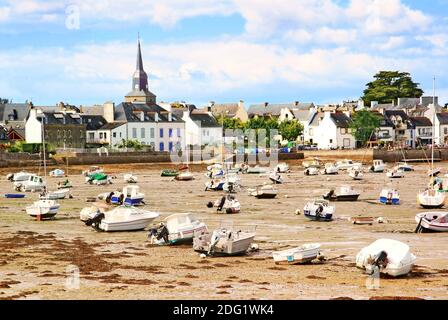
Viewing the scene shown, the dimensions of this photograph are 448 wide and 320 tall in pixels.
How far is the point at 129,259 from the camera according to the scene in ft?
85.6

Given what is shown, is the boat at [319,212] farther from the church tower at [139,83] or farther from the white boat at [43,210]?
the church tower at [139,83]

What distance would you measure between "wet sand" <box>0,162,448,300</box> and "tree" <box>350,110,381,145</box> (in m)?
73.2

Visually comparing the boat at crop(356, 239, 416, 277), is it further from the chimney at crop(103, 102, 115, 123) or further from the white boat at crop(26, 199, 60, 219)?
the chimney at crop(103, 102, 115, 123)

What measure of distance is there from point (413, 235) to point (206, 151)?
69894mm

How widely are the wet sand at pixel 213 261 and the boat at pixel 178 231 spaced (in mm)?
622

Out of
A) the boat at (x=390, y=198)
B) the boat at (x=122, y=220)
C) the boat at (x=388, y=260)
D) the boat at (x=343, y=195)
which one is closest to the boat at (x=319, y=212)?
the boat at (x=122, y=220)

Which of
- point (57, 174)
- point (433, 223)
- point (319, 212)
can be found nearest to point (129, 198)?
point (319, 212)

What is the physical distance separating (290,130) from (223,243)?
101m

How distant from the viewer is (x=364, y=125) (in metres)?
119

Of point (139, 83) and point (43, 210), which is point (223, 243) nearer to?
point (43, 210)

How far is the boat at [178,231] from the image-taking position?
95.6 ft

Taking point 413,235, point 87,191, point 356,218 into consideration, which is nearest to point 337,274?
point 413,235

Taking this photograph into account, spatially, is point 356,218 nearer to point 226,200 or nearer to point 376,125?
point 226,200

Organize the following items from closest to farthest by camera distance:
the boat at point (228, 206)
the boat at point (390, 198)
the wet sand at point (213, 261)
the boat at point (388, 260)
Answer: the wet sand at point (213, 261) → the boat at point (388, 260) → the boat at point (228, 206) → the boat at point (390, 198)
